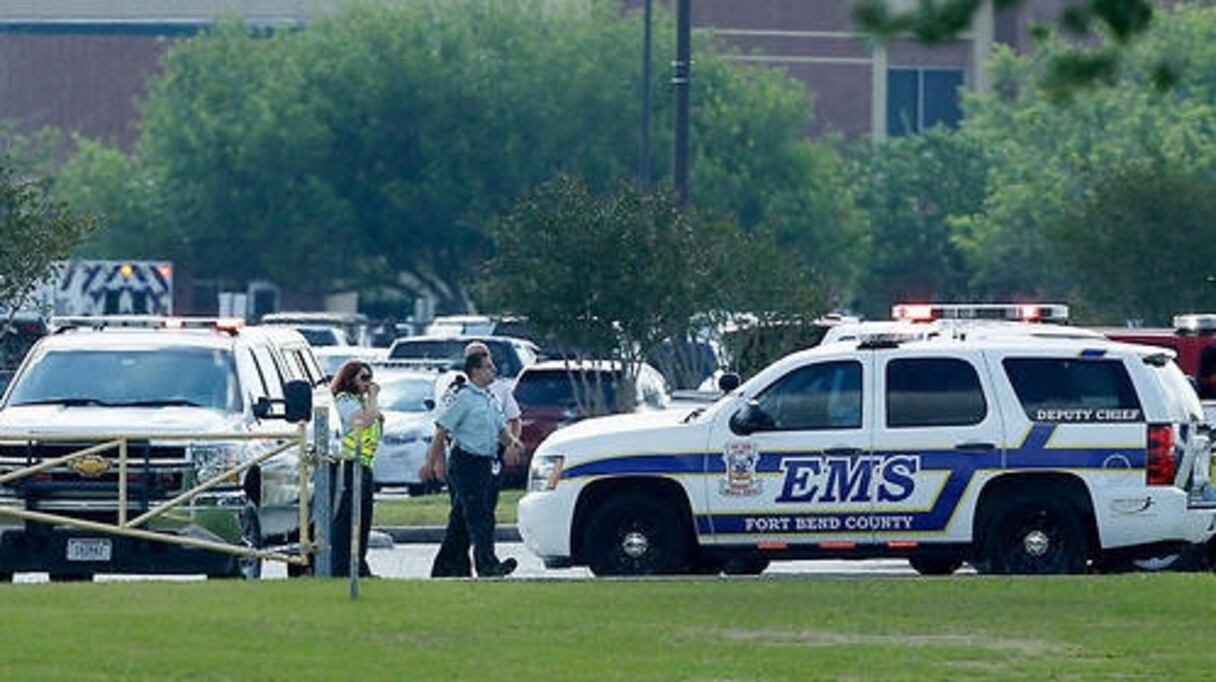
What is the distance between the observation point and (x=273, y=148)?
239ft

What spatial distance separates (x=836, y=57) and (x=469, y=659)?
85.2m

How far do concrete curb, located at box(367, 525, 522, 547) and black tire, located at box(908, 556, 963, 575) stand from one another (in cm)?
726

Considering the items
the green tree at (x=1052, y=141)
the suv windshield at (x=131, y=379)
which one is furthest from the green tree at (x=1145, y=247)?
the suv windshield at (x=131, y=379)

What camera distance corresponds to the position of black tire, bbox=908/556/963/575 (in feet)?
73.0

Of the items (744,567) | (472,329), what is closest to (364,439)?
(744,567)

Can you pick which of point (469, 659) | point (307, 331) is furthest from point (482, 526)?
point (307, 331)

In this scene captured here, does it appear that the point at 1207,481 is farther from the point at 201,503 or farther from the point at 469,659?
the point at 469,659

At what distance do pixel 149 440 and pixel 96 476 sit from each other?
1.97 feet

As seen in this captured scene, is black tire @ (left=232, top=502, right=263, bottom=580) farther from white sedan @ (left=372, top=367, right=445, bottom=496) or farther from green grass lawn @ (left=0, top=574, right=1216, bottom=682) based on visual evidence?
white sedan @ (left=372, top=367, right=445, bottom=496)

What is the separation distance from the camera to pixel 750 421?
21.9 m

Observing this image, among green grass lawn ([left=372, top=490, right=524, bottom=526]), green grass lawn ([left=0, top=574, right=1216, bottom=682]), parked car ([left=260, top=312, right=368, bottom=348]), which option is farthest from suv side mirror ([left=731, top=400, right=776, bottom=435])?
parked car ([left=260, top=312, right=368, bottom=348])

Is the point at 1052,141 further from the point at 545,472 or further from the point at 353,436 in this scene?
the point at 353,436

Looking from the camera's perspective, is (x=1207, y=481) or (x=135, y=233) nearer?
(x=1207, y=481)

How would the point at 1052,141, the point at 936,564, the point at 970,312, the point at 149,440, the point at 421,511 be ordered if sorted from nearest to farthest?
the point at 149,440, the point at 936,564, the point at 970,312, the point at 421,511, the point at 1052,141
